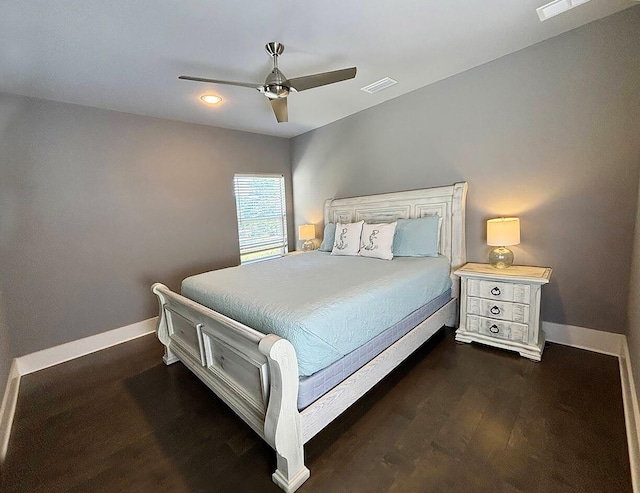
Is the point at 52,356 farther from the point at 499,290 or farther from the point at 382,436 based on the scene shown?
the point at 499,290

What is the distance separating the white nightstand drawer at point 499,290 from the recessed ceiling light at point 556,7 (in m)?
1.99

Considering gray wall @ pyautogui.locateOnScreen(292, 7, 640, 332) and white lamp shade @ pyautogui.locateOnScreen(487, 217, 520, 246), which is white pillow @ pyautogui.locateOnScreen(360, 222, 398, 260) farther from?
white lamp shade @ pyautogui.locateOnScreen(487, 217, 520, 246)

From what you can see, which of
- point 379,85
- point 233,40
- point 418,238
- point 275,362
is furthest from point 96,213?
point 418,238

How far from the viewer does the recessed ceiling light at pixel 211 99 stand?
290 cm

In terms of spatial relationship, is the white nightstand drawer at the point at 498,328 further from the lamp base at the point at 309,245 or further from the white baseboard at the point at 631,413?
the lamp base at the point at 309,245

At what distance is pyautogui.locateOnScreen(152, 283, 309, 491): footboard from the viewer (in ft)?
4.17

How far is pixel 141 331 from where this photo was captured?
130 inches

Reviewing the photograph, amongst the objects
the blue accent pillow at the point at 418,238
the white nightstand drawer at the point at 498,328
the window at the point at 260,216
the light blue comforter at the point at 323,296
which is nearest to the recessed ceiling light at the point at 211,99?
the window at the point at 260,216

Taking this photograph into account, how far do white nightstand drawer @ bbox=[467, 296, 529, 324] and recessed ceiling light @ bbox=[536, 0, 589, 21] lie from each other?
2170 mm

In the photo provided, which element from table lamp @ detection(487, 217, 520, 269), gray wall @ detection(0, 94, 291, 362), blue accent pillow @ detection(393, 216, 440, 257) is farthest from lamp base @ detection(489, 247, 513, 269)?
gray wall @ detection(0, 94, 291, 362)

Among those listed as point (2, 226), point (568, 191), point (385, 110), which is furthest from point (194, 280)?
point (568, 191)

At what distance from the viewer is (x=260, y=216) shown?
4.58 meters

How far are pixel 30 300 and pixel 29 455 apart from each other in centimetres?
163

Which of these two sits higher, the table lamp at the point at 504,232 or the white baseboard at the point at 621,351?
the table lamp at the point at 504,232
